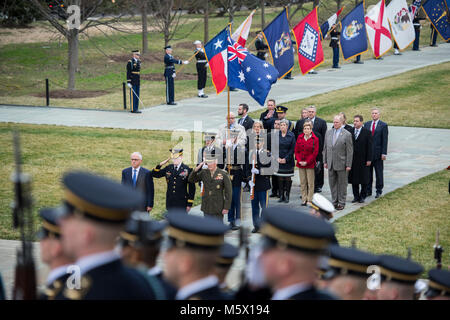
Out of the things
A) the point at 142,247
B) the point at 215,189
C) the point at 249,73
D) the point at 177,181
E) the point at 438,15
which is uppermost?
the point at 438,15

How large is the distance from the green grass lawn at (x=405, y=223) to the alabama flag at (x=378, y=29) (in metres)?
9.91

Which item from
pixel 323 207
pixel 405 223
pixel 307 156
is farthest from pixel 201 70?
pixel 323 207

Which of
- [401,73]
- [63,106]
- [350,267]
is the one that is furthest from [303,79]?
[350,267]

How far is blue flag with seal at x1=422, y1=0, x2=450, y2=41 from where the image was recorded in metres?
30.2

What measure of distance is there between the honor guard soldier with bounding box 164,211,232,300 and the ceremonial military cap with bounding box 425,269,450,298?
1.59 meters

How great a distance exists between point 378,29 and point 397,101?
8.45 ft

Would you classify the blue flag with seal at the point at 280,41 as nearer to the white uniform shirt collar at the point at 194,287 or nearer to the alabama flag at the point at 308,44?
the alabama flag at the point at 308,44

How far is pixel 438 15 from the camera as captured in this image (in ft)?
99.6

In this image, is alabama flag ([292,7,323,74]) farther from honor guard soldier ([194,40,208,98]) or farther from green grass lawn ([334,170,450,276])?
honor guard soldier ([194,40,208,98])

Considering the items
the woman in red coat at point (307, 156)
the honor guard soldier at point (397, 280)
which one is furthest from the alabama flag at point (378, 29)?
the honor guard soldier at point (397, 280)

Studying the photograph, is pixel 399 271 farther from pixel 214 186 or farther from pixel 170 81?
pixel 170 81

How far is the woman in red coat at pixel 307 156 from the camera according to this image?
12.4m
